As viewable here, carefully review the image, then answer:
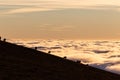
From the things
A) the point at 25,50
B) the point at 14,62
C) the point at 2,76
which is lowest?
the point at 2,76

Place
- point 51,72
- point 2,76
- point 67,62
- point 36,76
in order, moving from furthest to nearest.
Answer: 1. point 67,62
2. point 51,72
3. point 36,76
4. point 2,76

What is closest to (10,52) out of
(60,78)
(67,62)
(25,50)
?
(25,50)

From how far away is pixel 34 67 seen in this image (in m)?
39.7

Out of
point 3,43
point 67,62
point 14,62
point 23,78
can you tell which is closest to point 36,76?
point 23,78

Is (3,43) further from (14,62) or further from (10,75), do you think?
(10,75)

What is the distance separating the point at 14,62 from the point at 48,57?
10182 millimetres

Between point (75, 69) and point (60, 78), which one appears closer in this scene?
point (60, 78)

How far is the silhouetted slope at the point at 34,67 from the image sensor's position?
1391 inches

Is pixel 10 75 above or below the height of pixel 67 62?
below

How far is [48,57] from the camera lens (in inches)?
1964

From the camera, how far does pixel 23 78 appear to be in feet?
110

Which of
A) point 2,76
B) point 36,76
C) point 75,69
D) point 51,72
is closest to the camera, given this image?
point 2,76

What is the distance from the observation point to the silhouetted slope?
116 ft

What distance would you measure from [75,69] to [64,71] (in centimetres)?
401
